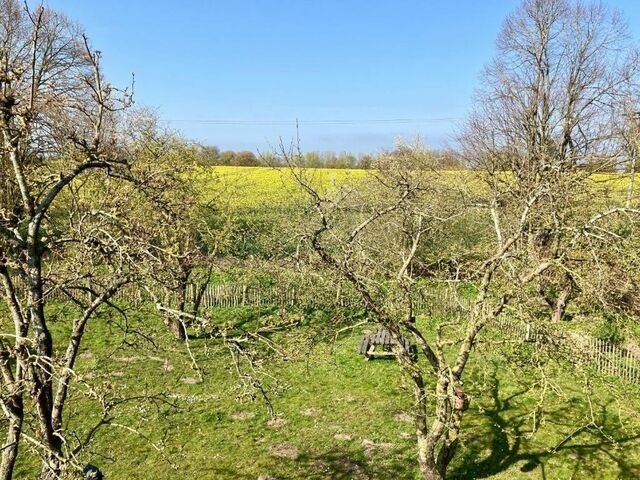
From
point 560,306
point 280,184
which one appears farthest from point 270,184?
point 560,306

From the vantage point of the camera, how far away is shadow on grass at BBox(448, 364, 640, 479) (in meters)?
10.5

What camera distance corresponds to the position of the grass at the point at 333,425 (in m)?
10.5

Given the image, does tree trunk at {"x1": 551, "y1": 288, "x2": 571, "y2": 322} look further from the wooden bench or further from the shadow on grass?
the shadow on grass

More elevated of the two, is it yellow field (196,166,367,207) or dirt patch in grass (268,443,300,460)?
yellow field (196,166,367,207)

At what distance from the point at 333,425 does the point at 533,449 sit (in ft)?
13.8

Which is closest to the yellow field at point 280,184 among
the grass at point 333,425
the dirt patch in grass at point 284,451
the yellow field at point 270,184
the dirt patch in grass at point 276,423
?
the yellow field at point 270,184

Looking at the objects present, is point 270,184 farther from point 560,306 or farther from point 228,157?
point 560,306

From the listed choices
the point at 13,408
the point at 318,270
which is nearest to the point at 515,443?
the point at 318,270

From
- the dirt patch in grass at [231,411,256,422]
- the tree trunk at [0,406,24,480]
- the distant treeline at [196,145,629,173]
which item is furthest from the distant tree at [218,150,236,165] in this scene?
the tree trunk at [0,406,24,480]

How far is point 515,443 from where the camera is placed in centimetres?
1145

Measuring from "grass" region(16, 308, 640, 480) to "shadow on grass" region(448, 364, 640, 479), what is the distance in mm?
30

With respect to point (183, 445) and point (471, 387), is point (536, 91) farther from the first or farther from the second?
point (183, 445)

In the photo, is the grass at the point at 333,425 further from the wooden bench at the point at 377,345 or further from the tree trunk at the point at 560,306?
the tree trunk at the point at 560,306

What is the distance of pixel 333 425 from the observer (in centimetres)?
1231
